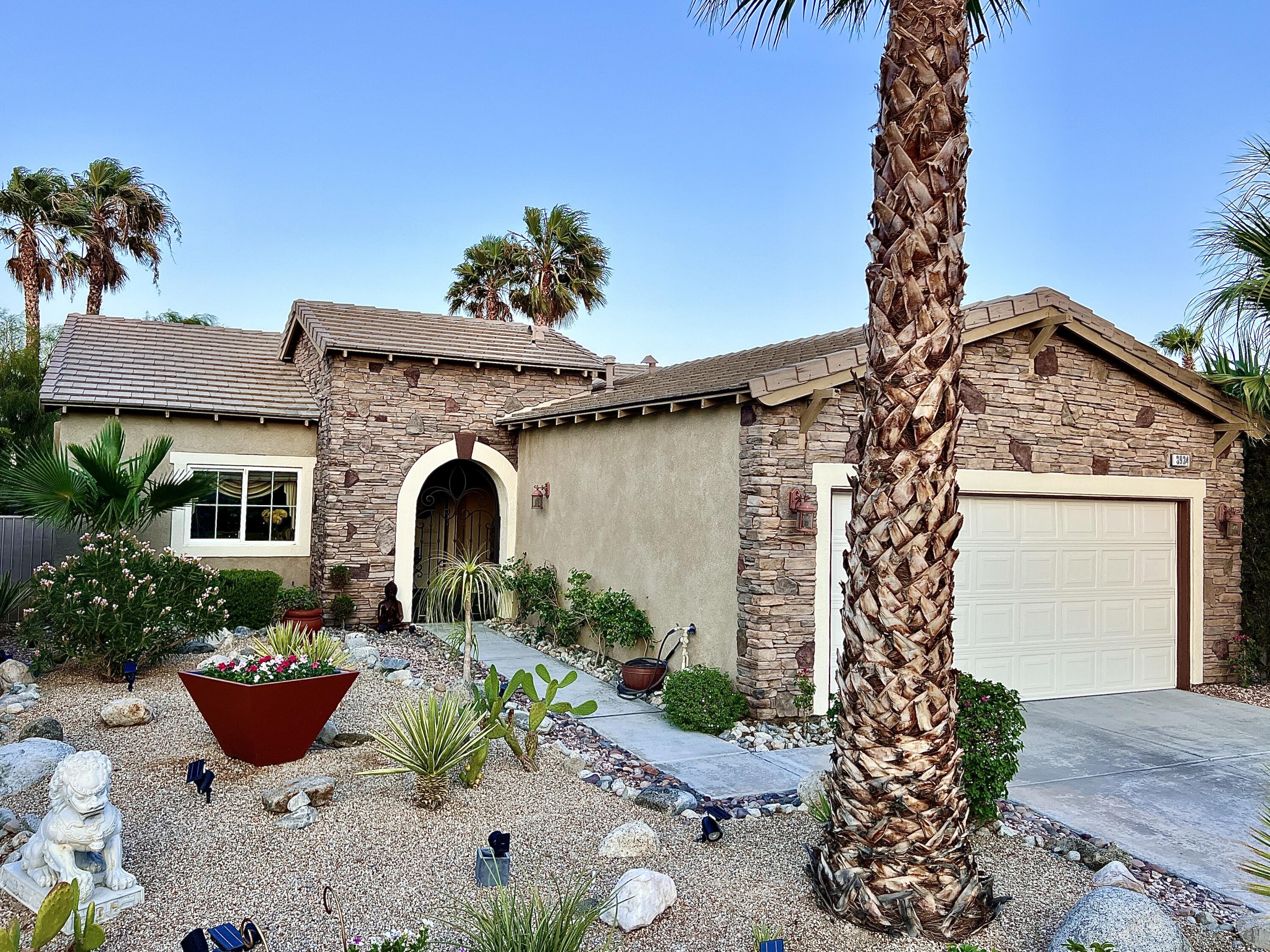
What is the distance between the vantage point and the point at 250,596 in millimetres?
12352

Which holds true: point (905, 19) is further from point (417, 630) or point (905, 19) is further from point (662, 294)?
point (662, 294)

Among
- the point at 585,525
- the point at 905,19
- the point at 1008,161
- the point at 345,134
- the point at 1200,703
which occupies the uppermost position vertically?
the point at 345,134

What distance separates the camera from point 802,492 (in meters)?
8.16

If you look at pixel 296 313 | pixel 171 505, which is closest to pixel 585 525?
pixel 171 505

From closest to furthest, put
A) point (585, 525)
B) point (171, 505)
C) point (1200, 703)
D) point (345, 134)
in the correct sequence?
point (1200, 703) < point (171, 505) < point (585, 525) < point (345, 134)

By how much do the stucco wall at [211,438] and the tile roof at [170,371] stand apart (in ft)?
1.12

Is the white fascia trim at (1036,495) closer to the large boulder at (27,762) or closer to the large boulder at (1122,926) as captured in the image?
the large boulder at (1122,926)

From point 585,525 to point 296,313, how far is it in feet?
22.7

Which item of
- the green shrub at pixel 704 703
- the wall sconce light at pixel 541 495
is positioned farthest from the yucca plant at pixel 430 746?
the wall sconce light at pixel 541 495

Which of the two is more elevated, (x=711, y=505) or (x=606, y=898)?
(x=711, y=505)

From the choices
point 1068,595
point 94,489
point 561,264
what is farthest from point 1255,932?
point 561,264

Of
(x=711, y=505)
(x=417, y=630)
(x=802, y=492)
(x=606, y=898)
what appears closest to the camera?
(x=606, y=898)

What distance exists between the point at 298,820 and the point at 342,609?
315 inches

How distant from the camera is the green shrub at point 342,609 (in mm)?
12914
